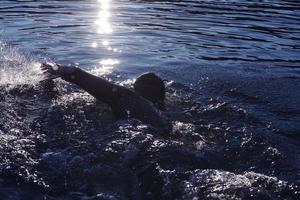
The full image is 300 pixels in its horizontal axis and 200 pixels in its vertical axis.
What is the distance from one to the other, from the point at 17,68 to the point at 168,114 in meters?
4.69

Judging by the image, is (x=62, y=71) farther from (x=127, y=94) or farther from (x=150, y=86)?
(x=150, y=86)

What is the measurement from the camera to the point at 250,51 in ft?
46.2

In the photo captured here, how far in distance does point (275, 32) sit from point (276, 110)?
834 cm

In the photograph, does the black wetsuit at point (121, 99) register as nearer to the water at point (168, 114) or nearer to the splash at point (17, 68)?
the water at point (168, 114)

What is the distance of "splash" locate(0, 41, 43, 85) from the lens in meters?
10.2

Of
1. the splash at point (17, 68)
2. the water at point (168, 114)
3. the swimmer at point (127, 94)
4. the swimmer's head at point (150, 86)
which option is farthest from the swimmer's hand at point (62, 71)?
the splash at point (17, 68)

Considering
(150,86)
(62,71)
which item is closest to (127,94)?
(150,86)

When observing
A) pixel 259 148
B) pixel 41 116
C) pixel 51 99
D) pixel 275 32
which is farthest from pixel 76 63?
pixel 275 32

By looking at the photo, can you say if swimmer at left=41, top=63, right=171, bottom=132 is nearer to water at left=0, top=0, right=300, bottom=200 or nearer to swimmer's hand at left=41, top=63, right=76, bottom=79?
swimmer's hand at left=41, top=63, right=76, bottom=79

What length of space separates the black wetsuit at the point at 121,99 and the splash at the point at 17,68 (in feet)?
6.69

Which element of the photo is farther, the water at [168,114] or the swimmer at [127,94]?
the swimmer at [127,94]

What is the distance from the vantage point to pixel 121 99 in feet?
26.8

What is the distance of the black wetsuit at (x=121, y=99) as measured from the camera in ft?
25.4

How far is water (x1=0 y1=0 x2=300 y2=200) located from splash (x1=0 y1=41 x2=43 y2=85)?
0.15 feet
